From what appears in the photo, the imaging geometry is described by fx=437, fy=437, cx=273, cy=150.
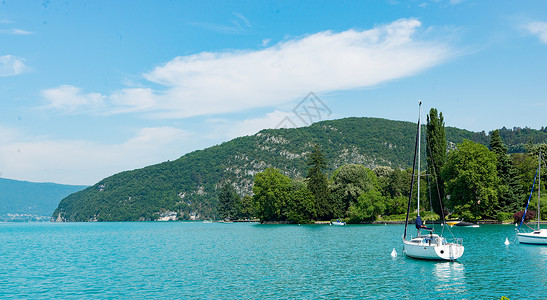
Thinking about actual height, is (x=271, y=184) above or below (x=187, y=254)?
above

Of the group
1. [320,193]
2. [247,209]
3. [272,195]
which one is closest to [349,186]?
[320,193]

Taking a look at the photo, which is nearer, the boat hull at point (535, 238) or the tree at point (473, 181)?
the boat hull at point (535, 238)

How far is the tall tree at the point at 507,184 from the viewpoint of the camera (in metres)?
88.5

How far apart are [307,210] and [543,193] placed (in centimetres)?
5572

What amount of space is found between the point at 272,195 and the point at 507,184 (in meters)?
63.1

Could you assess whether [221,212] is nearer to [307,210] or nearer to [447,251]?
[307,210]

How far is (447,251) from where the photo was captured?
3900cm

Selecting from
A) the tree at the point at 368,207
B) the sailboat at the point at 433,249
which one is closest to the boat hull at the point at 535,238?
the sailboat at the point at 433,249

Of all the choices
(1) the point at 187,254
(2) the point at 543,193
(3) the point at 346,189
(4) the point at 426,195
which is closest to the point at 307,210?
(3) the point at 346,189

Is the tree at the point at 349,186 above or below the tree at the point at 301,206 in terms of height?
above

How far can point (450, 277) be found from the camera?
3291cm

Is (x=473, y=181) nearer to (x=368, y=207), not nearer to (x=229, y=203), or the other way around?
(x=368, y=207)

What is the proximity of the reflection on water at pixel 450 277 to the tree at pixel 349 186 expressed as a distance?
247 ft

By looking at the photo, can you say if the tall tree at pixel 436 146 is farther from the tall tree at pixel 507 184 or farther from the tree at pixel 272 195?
the tree at pixel 272 195
